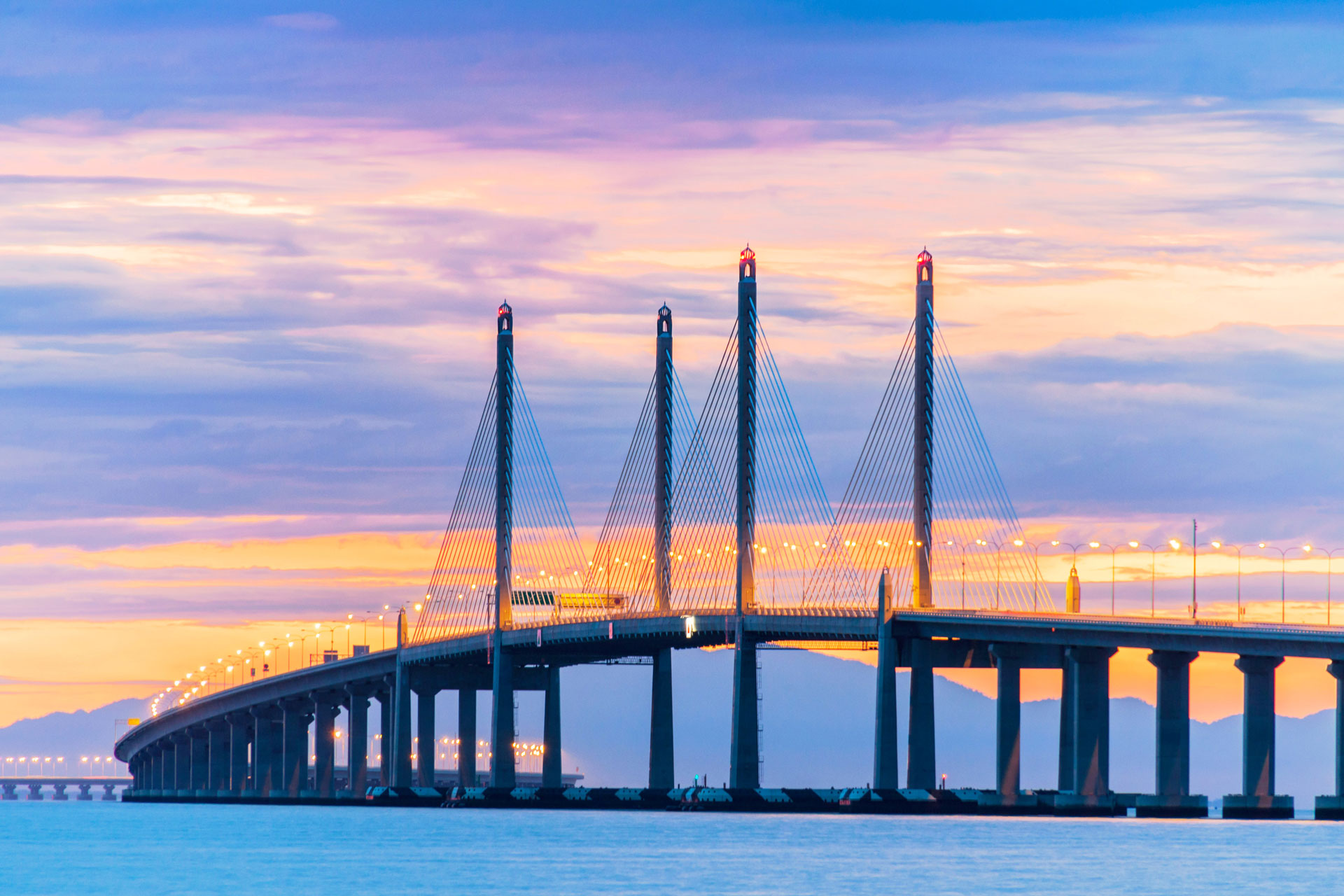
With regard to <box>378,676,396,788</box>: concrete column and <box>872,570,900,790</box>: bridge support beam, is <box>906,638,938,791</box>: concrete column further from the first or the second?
<box>378,676,396,788</box>: concrete column

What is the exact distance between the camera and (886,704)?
117 metres

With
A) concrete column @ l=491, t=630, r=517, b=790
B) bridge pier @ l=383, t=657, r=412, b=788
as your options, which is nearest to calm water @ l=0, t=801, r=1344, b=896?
concrete column @ l=491, t=630, r=517, b=790

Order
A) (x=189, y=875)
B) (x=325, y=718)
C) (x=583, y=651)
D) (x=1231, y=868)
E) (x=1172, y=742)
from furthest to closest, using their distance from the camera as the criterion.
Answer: (x=325, y=718)
(x=583, y=651)
(x=1172, y=742)
(x=189, y=875)
(x=1231, y=868)

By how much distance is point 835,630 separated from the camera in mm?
121500

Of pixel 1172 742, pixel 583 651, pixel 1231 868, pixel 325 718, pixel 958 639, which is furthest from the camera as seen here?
pixel 325 718

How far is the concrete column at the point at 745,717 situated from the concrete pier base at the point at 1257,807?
75.7ft

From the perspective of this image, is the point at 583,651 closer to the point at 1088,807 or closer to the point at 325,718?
the point at 1088,807

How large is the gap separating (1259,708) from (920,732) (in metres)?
16.8

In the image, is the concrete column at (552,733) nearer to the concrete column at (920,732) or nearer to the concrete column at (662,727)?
the concrete column at (662,727)

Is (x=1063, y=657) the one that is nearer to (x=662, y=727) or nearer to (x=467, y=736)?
(x=662, y=727)

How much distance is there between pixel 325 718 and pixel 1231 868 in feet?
396

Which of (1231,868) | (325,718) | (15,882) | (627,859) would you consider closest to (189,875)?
(15,882)

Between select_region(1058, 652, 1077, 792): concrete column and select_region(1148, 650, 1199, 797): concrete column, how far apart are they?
4319 mm

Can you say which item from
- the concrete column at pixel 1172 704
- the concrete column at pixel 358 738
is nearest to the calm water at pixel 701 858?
the concrete column at pixel 1172 704
